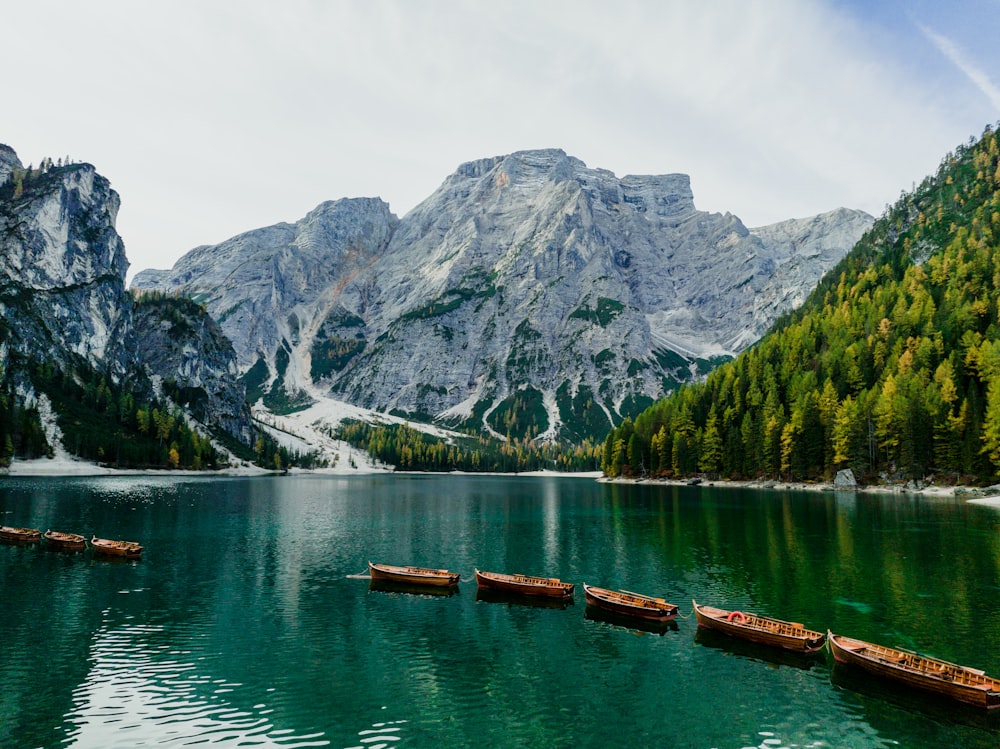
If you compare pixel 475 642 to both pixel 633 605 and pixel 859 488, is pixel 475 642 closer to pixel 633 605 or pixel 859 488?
pixel 633 605

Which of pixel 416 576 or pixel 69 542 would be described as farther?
pixel 69 542

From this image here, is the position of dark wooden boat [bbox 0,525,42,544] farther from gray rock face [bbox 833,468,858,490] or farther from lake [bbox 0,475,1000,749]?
gray rock face [bbox 833,468,858,490]

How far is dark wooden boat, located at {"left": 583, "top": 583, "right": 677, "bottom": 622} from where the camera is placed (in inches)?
1726

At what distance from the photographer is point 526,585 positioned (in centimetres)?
5172

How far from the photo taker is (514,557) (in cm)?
6956

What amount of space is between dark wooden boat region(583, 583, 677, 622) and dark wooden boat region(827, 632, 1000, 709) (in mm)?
11455

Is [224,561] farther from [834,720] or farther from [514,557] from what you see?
[834,720]

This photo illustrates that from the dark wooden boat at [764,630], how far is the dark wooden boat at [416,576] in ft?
73.9

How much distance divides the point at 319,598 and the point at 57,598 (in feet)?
69.5

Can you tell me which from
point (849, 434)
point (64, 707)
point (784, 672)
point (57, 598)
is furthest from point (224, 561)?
point (849, 434)

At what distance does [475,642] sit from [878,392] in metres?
147

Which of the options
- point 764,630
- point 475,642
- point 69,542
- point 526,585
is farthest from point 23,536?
point 764,630

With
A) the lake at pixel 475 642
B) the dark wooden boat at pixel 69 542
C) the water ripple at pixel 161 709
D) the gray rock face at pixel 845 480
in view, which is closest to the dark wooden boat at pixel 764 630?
the lake at pixel 475 642

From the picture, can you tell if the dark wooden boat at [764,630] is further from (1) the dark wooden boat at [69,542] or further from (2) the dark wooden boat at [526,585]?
(1) the dark wooden boat at [69,542]
